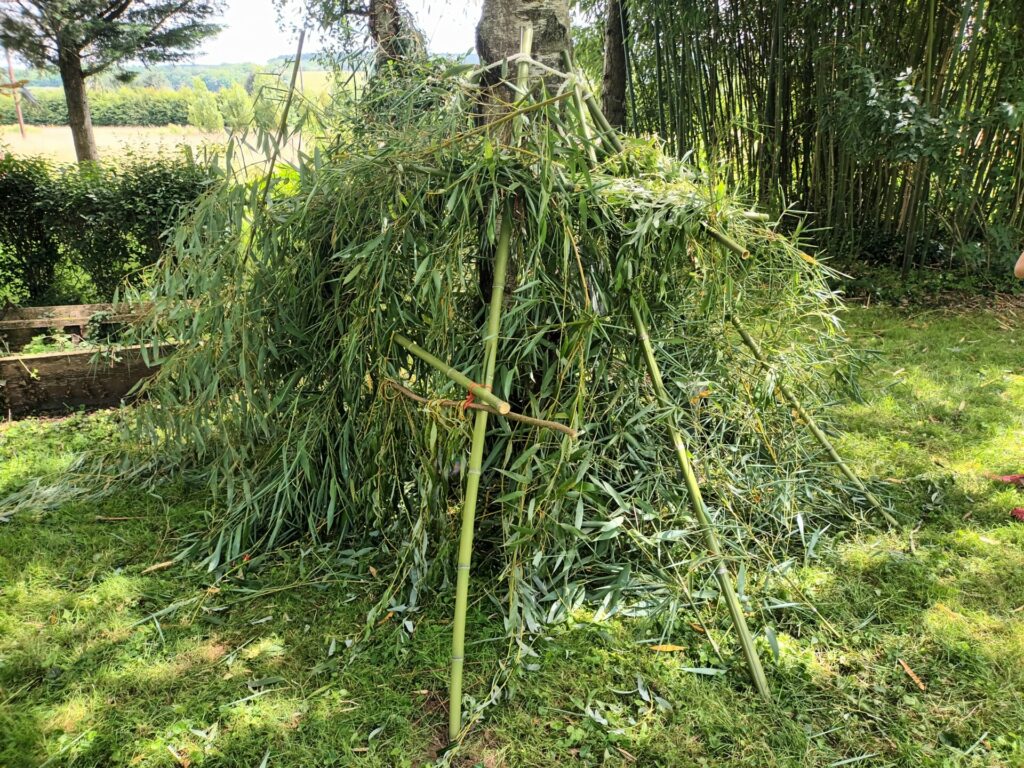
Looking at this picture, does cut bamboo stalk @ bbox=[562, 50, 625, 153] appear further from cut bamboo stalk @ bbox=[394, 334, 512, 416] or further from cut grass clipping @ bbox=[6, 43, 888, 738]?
cut bamboo stalk @ bbox=[394, 334, 512, 416]

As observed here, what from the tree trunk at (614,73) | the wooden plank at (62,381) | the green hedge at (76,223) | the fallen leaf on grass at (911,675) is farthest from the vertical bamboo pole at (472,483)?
the tree trunk at (614,73)

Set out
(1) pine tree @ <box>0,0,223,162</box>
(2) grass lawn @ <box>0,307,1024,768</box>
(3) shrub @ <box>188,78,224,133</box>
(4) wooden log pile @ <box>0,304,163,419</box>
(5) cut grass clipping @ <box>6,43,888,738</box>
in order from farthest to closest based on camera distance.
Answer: (1) pine tree @ <box>0,0,223,162</box>
(4) wooden log pile @ <box>0,304,163,419</box>
(3) shrub @ <box>188,78,224,133</box>
(5) cut grass clipping @ <box>6,43,888,738</box>
(2) grass lawn @ <box>0,307,1024,768</box>

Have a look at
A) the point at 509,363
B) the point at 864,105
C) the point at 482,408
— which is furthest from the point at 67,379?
the point at 864,105

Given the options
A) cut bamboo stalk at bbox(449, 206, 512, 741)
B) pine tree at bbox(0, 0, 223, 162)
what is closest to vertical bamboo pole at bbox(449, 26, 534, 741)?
cut bamboo stalk at bbox(449, 206, 512, 741)

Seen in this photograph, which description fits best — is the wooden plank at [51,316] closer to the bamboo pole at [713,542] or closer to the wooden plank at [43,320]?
the wooden plank at [43,320]

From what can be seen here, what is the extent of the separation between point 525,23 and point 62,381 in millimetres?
3068

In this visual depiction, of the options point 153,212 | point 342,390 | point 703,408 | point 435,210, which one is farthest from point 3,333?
point 703,408

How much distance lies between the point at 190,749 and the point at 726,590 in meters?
1.28

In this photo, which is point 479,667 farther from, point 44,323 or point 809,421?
point 44,323

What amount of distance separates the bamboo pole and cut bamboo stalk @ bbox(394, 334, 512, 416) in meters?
0.44

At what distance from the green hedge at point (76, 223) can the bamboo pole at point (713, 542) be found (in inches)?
177

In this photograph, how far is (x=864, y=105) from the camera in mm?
4430

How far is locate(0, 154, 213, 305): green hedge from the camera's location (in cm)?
510

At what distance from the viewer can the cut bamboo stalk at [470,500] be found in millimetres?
1469
